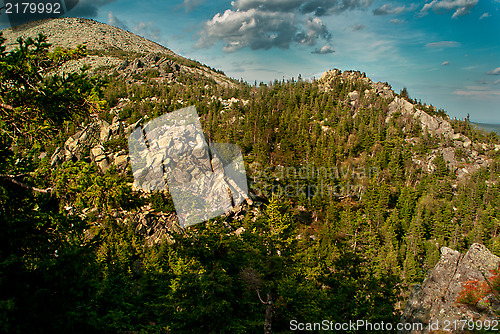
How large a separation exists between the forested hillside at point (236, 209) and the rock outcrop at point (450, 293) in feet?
6.24

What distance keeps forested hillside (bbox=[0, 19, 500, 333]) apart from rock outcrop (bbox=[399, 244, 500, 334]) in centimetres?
190

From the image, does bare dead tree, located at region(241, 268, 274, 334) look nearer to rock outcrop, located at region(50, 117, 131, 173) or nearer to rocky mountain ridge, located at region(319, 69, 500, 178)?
rock outcrop, located at region(50, 117, 131, 173)

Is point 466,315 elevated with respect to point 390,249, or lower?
elevated

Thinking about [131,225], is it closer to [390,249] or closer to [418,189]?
[390,249]

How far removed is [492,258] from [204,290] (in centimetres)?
2299

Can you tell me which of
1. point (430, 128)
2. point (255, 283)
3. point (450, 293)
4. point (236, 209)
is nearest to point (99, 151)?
point (236, 209)

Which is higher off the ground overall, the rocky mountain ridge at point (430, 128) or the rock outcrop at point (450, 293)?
the rocky mountain ridge at point (430, 128)

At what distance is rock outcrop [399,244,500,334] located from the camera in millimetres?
14055

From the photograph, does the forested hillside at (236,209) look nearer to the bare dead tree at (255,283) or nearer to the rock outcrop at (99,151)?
the bare dead tree at (255,283)

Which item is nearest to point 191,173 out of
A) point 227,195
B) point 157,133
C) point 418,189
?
point 227,195

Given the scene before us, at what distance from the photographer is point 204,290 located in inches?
488

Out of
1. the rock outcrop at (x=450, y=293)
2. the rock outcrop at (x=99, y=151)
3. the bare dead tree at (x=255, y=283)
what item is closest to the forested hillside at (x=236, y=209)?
the bare dead tree at (x=255, y=283)

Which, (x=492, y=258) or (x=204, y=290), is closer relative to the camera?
(x=204, y=290)

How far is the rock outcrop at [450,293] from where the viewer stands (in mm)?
14055
